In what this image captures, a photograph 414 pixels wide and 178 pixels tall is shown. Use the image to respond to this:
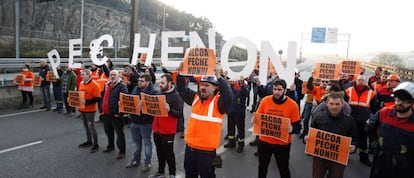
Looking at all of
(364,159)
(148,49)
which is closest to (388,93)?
(364,159)

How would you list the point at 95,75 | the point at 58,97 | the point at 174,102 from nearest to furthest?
the point at 174,102 → the point at 95,75 → the point at 58,97

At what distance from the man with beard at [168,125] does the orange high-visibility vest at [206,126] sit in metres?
1.11

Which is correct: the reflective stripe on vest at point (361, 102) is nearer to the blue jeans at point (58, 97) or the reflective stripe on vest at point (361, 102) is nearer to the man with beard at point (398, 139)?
the man with beard at point (398, 139)

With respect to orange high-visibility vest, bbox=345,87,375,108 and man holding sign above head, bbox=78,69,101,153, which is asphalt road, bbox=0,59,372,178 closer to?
man holding sign above head, bbox=78,69,101,153

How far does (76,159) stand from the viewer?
595 cm

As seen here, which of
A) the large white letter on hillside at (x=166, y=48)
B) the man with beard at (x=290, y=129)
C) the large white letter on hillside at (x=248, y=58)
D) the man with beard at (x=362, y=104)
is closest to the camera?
the man with beard at (x=290, y=129)

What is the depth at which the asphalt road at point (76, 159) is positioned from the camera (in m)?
5.35

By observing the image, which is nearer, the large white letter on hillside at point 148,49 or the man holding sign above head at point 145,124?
the man holding sign above head at point 145,124

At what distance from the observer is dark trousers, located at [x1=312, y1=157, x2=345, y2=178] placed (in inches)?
153

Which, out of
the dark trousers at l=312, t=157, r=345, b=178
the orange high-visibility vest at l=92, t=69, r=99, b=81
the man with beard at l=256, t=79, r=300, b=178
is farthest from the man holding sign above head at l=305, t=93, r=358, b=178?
the orange high-visibility vest at l=92, t=69, r=99, b=81

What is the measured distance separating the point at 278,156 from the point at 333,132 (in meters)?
0.83

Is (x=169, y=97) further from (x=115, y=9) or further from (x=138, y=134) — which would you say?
(x=115, y=9)

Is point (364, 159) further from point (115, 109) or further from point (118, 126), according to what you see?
point (115, 109)

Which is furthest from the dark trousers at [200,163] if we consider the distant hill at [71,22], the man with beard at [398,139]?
the distant hill at [71,22]
